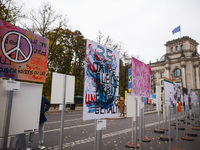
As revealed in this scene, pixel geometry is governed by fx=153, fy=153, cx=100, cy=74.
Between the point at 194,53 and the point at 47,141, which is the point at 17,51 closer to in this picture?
the point at 47,141

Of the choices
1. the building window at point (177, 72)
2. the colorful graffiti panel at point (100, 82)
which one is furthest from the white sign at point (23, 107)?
the building window at point (177, 72)

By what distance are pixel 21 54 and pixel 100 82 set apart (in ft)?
5.01

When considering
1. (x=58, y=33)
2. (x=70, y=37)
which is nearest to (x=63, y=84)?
(x=58, y=33)

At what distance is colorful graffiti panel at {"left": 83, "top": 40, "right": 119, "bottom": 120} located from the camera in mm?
2881

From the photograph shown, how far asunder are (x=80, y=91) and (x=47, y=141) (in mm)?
26308

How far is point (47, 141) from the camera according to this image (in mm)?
6340

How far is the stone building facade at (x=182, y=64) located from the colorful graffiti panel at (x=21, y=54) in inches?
2178

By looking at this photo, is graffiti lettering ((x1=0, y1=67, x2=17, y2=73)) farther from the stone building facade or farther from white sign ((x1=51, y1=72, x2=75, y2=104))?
the stone building facade

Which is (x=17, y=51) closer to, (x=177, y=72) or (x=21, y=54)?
(x=21, y=54)

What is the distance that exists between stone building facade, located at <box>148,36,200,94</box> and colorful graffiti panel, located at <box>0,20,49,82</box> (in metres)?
55.3

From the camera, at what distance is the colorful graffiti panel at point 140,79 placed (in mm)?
4448

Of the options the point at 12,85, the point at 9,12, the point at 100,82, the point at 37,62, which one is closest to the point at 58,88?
the point at 100,82

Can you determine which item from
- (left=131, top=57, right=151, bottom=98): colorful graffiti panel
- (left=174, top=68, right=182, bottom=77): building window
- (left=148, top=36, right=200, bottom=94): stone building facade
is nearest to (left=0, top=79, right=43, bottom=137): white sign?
(left=131, top=57, right=151, bottom=98): colorful graffiti panel

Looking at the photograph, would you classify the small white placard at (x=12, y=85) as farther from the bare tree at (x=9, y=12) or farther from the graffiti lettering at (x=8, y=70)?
the bare tree at (x=9, y=12)
